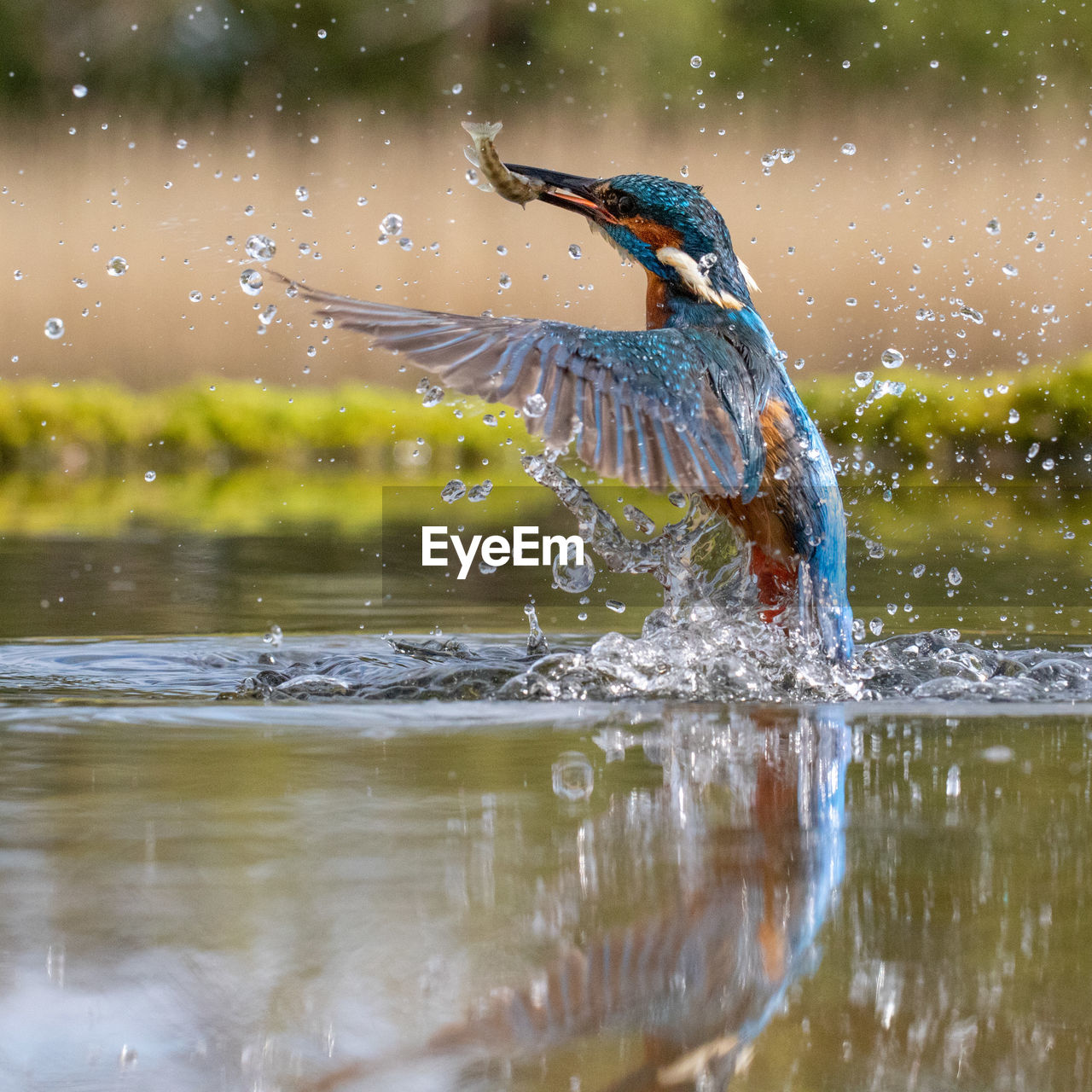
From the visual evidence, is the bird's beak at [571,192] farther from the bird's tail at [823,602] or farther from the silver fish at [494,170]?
the bird's tail at [823,602]

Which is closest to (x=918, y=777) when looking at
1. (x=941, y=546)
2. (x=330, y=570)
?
(x=330, y=570)

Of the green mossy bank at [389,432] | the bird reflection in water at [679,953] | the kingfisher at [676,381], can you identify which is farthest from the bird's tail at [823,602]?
the green mossy bank at [389,432]

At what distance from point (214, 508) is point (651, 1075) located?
7.21 m

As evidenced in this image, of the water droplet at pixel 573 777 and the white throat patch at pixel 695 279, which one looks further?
the white throat patch at pixel 695 279

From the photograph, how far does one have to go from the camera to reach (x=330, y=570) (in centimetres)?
544

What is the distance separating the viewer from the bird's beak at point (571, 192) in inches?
135

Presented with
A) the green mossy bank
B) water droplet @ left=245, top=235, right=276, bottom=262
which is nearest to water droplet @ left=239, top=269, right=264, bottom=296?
water droplet @ left=245, top=235, right=276, bottom=262

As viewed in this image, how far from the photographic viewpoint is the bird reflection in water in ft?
4.01

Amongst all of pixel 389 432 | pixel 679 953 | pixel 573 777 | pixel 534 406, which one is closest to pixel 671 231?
pixel 534 406

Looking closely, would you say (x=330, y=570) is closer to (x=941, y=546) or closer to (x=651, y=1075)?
(x=941, y=546)

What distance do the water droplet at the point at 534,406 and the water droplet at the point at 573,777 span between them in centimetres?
56

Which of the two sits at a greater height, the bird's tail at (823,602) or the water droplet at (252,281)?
the water droplet at (252,281)

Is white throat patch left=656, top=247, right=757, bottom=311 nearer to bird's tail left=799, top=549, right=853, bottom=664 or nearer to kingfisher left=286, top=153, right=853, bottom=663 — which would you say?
kingfisher left=286, top=153, right=853, bottom=663

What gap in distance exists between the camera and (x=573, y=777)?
219 centimetres
